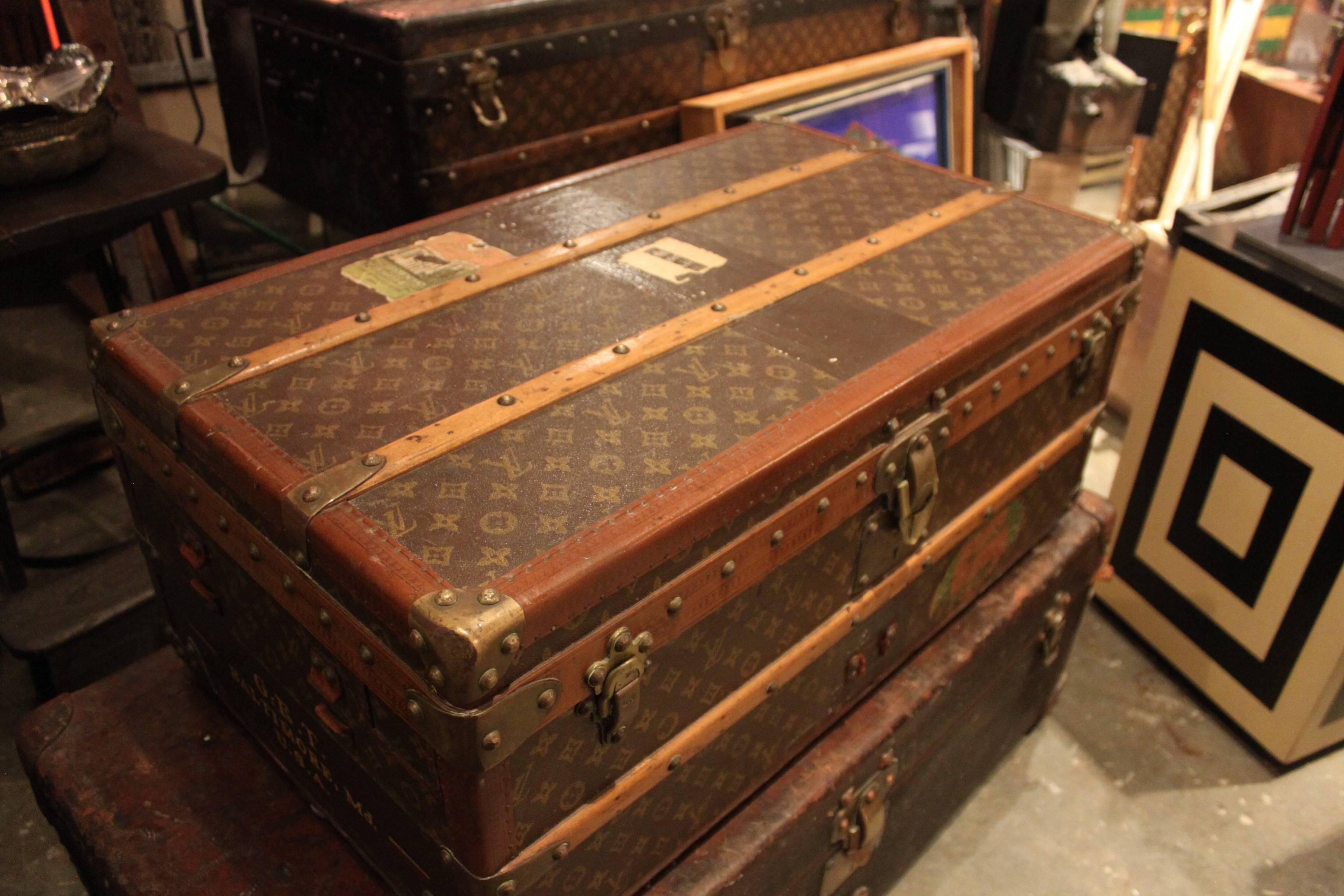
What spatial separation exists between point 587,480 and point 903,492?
46 cm

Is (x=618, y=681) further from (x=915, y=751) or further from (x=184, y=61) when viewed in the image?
(x=184, y=61)

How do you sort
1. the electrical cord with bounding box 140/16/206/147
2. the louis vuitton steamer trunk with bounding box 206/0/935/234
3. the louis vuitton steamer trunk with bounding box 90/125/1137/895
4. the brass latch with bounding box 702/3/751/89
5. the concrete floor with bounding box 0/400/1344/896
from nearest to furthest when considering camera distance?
the louis vuitton steamer trunk with bounding box 90/125/1137/895, the concrete floor with bounding box 0/400/1344/896, the louis vuitton steamer trunk with bounding box 206/0/935/234, the brass latch with bounding box 702/3/751/89, the electrical cord with bounding box 140/16/206/147

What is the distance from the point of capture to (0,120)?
5.39 feet

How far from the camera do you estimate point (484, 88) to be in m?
1.88

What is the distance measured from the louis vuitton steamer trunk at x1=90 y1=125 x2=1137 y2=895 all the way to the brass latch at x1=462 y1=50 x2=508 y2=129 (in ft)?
1.19

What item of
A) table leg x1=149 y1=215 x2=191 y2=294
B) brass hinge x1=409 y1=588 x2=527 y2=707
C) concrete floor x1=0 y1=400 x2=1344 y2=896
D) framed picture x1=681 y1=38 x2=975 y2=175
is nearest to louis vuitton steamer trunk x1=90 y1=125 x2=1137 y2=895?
brass hinge x1=409 y1=588 x2=527 y2=707

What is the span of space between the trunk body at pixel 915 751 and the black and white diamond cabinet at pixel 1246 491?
0.91 feet

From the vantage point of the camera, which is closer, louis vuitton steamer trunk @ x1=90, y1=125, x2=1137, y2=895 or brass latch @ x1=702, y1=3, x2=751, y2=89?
louis vuitton steamer trunk @ x1=90, y1=125, x2=1137, y2=895

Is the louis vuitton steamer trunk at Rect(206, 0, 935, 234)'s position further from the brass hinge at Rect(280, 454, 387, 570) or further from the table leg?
the brass hinge at Rect(280, 454, 387, 570)

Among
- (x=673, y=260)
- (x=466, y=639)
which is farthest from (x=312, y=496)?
(x=673, y=260)

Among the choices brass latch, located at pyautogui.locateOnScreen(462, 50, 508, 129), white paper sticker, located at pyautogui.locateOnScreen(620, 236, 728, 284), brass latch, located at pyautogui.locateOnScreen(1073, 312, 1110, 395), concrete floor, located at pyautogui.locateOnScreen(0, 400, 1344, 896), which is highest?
brass latch, located at pyautogui.locateOnScreen(462, 50, 508, 129)

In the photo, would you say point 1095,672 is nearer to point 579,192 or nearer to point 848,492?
point 848,492

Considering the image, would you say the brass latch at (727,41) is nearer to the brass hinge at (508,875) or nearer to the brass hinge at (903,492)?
the brass hinge at (903,492)

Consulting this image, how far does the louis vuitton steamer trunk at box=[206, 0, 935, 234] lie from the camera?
184 cm
